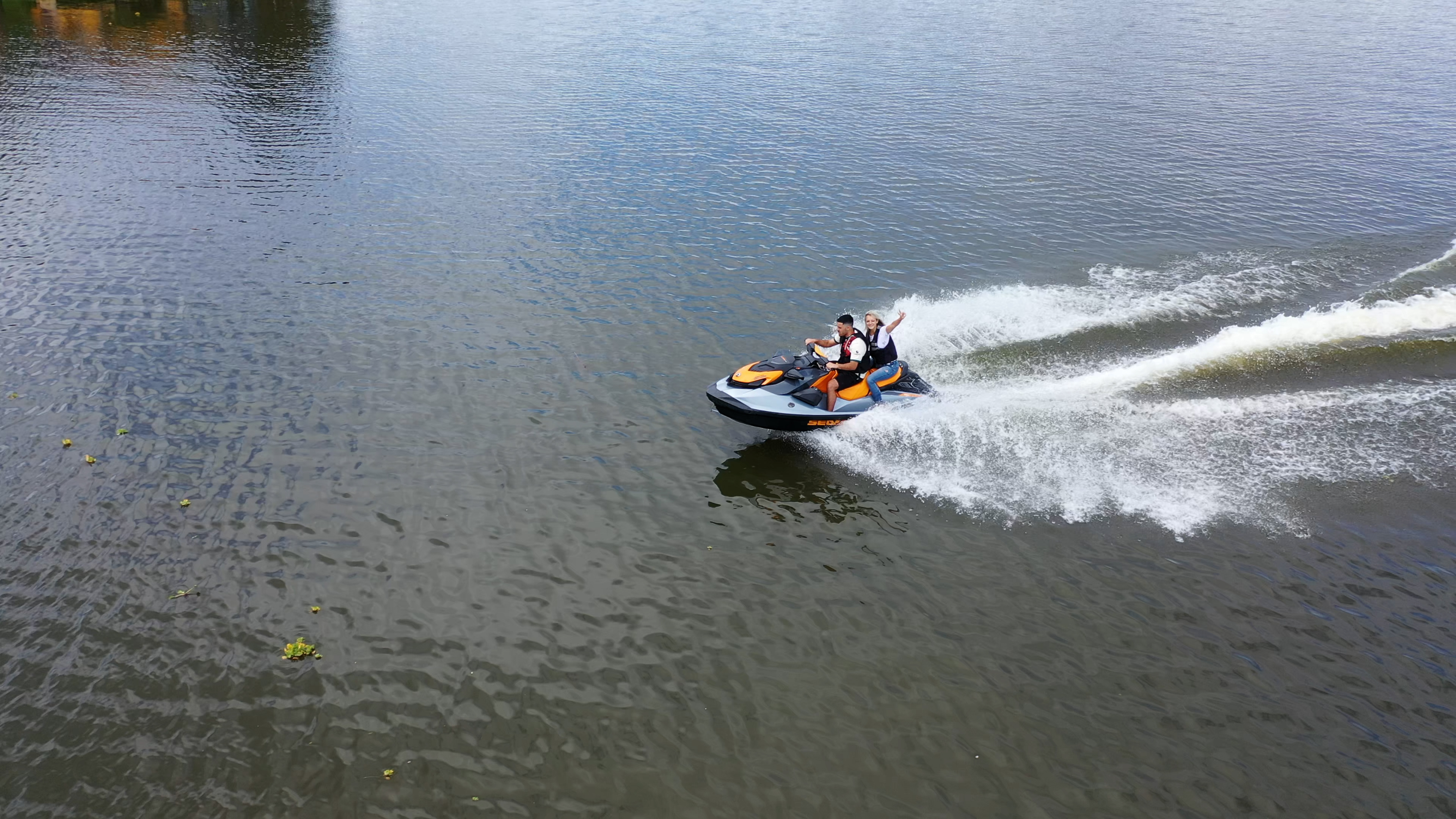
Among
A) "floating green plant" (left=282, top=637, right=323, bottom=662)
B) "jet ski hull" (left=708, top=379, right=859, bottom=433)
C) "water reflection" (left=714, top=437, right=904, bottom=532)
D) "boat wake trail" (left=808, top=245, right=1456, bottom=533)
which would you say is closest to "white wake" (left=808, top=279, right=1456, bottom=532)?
"boat wake trail" (left=808, top=245, right=1456, bottom=533)

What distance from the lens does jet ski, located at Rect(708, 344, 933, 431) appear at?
Answer: 57.6 feet

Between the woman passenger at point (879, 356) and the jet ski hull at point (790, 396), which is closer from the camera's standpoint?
the jet ski hull at point (790, 396)

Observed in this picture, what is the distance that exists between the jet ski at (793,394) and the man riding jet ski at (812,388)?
1 cm

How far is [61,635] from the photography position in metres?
13.1

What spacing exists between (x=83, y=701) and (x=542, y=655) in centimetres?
594

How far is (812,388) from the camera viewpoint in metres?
18.0

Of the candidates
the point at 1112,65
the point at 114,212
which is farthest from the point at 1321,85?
the point at 114,212

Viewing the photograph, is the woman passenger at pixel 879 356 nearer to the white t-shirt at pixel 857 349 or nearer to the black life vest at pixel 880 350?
the black life vest at pixel 880 350

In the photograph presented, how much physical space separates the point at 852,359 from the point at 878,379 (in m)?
0.66

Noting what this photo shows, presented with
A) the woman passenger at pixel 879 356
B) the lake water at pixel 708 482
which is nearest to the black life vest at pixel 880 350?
the woman passenger at pixel 879 356

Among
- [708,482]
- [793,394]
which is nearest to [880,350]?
[793,394]

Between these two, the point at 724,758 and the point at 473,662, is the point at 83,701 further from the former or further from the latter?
the point at 724,758

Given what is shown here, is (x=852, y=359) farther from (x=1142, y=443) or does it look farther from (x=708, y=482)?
(x=1142, y=443)

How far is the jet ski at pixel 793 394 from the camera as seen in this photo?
1756 cm
